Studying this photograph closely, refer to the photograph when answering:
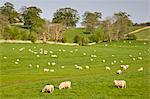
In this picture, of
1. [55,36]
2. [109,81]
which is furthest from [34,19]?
[109,81]

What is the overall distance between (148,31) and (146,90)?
100m

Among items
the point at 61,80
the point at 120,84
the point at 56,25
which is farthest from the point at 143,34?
the point at 120,84

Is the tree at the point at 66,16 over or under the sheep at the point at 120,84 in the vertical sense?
over

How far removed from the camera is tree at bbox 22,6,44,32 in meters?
98.4

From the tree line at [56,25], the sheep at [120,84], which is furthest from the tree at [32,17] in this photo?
the sheep at [120,84]

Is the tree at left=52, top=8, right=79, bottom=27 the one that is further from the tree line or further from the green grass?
the green grass

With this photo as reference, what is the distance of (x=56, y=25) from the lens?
87.9 meters

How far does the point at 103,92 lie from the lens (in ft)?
47.6

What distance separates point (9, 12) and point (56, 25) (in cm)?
2598

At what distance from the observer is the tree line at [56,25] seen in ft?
249

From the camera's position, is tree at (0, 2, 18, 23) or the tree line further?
tree at (0, 2, 18, 23)

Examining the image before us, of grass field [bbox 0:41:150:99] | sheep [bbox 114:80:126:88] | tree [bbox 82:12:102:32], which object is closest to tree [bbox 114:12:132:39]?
tree [bbox 82:12:102:32]

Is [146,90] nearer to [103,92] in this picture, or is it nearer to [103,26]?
[103,92]

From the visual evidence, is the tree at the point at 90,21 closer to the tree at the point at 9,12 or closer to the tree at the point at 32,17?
the tree at the point at 32,17
